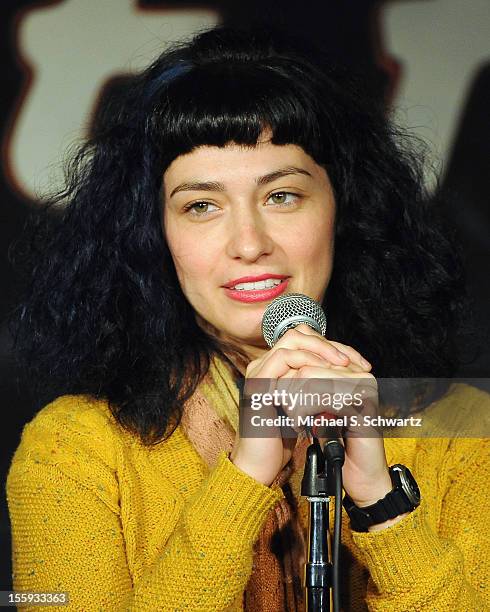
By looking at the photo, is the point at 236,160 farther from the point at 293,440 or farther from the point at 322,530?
the point at 322,530

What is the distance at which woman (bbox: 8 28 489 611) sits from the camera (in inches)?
50.7

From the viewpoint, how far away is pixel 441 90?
2152mm

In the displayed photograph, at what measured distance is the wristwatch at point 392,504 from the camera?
1290mm

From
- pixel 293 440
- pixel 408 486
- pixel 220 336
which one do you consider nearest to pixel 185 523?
pixel 293 440

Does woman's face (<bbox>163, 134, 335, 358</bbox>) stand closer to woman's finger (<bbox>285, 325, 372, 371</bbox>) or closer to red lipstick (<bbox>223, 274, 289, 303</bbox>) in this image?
red lipstick (<bbox>223, 274, 289, 303</bbox>)

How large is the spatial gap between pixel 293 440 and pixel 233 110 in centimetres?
55

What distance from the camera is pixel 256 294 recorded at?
4.88 ft

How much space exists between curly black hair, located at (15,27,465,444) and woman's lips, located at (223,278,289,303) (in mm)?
185

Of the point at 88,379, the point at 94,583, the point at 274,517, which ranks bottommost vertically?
the point at 94,583

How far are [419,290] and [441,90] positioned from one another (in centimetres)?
60

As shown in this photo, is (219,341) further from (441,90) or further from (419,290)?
(441,90)

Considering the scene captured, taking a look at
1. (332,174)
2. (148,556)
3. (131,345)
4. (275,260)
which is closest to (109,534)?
(148,556)

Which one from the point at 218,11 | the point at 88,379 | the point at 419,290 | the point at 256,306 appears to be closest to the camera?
the point at 256,306

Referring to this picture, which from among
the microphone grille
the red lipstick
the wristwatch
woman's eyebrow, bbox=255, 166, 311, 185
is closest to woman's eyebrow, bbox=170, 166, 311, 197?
woman's eyebrow, bbox=255, 166, 311, 185
